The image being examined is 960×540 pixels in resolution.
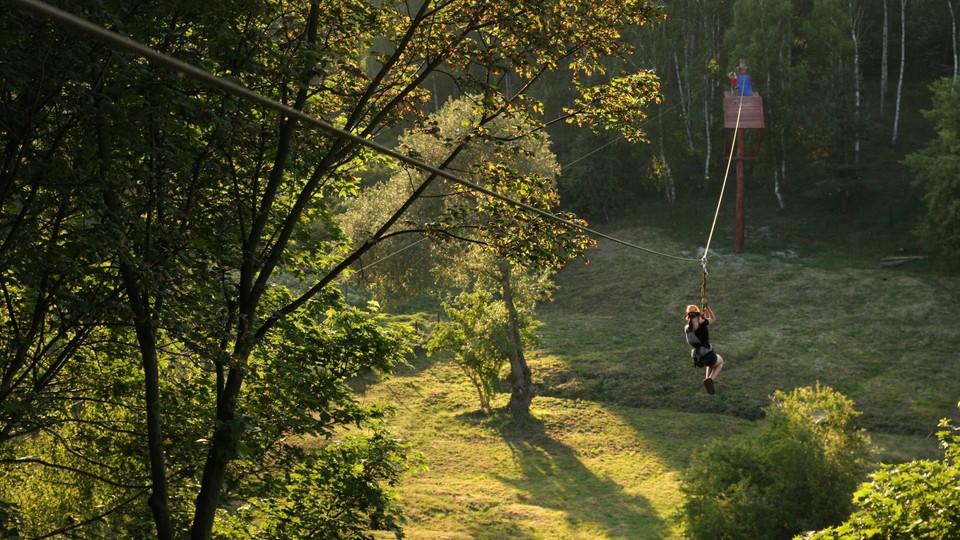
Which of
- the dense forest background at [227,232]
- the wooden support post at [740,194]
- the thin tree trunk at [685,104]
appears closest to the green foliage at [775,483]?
the dense forest background at [227,232]

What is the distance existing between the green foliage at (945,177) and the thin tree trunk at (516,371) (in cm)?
1801

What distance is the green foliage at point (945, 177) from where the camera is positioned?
125ft

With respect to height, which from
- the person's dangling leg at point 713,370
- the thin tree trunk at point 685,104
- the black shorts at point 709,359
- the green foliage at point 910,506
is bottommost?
the green foliage at point 910,506

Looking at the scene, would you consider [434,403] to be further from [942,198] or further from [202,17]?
[202,17]

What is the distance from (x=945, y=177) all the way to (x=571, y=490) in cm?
2218

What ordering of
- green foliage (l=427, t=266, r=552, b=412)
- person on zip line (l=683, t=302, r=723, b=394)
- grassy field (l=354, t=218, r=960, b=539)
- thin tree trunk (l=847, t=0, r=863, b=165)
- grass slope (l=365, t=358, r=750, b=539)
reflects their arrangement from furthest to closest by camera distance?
thin tree trunk (l=847, t=0, r=863, b=165) < green foliage (l=427, t=266, r=552, b=412) < grassy field (l=354, t=218, r=960, b=539) < grass slope (l=365, t=358, r=750, b=539) < person on zip line (l=683, t=302, r=723, b=394)

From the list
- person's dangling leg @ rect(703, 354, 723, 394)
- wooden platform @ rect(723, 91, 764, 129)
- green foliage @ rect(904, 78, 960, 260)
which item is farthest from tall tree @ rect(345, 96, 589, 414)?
green foliage @ rect(904, 78, 960, 260)

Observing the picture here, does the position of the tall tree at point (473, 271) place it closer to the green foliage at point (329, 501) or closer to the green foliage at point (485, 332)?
the green foliage at point (485, 332)

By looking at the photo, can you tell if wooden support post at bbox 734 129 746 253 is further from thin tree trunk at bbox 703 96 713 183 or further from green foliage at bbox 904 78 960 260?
green foliage at bbox 904 78 960 260

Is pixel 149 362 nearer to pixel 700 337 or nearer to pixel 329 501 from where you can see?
pixel 329 501

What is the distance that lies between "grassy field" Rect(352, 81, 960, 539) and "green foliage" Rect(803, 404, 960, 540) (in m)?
12.3

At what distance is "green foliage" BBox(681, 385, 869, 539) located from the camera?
66.2 feet

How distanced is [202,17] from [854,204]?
44.3 metres

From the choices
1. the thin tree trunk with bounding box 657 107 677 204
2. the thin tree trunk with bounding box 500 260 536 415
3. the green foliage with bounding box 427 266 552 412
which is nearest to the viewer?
the green foliage with bounding box 427 266 552 412
